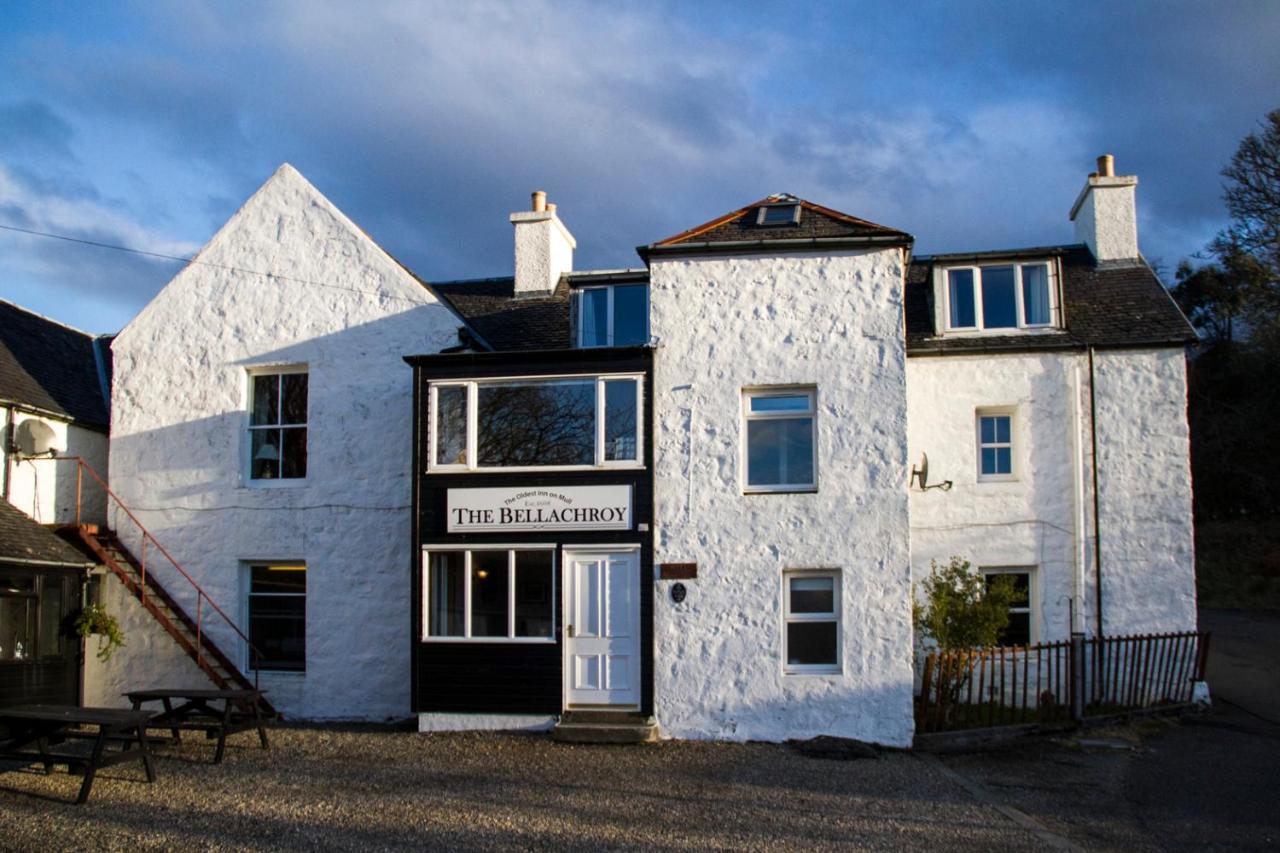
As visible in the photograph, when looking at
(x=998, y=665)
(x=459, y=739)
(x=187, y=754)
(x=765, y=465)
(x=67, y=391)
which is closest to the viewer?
(x=187, y=754)

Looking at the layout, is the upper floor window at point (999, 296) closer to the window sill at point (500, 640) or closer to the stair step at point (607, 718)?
the stair step at point (607, 718)

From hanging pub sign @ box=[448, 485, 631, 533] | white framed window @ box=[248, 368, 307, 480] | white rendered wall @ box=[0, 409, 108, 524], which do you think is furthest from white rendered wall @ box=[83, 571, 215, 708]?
hanging pub sign @ box=[448, 485, 631, 533]

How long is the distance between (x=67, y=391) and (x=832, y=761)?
14.4 metres

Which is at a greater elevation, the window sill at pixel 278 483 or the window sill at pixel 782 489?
the window sill at pixel 278 483

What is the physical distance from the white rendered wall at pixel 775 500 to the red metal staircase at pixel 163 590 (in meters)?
6.81

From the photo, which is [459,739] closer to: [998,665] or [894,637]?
[894,637]

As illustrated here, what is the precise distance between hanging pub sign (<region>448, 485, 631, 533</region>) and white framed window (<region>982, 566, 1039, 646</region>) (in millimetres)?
6578

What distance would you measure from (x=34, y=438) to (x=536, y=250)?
895 cm

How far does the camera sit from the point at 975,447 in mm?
18344

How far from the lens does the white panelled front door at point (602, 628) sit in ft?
50.1

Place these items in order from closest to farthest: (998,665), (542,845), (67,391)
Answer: (542,845) → (998,665) → (67,391)

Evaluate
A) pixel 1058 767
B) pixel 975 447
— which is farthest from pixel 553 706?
pixel 975 447

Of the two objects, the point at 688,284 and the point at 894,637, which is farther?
the point at 688,284

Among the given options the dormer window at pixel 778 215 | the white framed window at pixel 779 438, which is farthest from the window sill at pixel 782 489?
the dormer window at pixel 778 215
